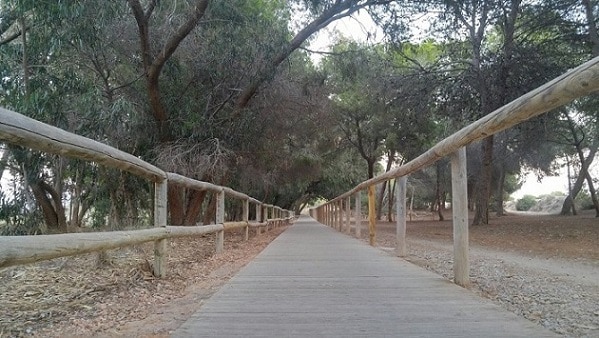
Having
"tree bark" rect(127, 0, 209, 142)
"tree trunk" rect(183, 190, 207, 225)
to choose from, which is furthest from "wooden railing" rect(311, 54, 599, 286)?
"tree trunk" rect(183, 190, 207, 225)

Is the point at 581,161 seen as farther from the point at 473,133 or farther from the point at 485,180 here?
the point at 473,133

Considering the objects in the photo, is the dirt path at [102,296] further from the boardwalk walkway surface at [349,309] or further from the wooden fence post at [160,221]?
the boardwalk walkway surface at [349,309]

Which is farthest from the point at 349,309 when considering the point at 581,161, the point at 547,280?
the point at 581,161

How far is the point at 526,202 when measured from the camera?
45.9 metres

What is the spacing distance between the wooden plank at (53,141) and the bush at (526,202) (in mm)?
46772

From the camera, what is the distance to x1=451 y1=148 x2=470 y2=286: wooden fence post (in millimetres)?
3549

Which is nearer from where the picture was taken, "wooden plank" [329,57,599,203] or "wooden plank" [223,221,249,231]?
"wooden plank" [329,57,599,203]

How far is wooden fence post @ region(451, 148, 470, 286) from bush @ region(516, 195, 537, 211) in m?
45.3

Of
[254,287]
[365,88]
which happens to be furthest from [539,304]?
[365,88]

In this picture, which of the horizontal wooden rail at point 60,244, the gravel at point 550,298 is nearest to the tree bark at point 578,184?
the gravel at point 550,298

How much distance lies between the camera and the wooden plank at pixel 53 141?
2158 mm

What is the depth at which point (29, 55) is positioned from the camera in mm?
7418

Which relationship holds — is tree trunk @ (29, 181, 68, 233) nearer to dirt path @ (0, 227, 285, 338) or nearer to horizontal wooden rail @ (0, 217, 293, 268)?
dirt path @ (0, 227, 285, 338)

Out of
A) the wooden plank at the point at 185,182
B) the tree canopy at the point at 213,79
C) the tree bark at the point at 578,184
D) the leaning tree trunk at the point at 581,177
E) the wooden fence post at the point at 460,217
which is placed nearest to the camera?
the wooden fence post at the point at 460,217
